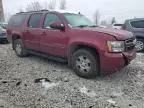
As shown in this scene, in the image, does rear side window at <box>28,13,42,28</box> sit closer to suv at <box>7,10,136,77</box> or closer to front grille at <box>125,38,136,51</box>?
suv at <box>7,10,136,77</box>

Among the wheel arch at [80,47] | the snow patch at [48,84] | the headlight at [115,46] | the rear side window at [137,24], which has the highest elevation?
the rear side window at [137,24]

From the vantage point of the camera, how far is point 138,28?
10.6 m

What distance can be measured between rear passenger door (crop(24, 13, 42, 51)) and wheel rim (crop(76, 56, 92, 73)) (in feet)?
6.34

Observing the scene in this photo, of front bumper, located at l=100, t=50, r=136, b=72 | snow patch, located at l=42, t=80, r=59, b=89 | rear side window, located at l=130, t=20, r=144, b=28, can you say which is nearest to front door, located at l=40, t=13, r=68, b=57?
snow patch, located at l=42, t=80, r=59, b=89

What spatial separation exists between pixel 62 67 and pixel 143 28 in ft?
16.1

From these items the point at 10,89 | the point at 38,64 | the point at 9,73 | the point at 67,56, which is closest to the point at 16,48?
the point at 38,64

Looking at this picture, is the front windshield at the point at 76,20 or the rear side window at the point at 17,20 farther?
the rear side window at the point at 17,20

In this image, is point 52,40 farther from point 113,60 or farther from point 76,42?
point 113,60

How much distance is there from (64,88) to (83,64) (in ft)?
3.36

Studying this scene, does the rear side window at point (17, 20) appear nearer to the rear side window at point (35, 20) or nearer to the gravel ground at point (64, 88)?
the rear side window at point (35, 20)

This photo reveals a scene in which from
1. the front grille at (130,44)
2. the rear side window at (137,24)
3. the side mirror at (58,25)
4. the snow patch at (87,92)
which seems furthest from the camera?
the rear side window at (137,24)

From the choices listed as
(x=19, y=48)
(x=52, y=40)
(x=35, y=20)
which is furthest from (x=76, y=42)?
(x=19, y=48)

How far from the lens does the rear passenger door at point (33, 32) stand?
7711 mm

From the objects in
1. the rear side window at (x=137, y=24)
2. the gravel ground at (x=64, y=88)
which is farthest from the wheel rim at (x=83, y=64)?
the rear side window at (x=137, y=24)
